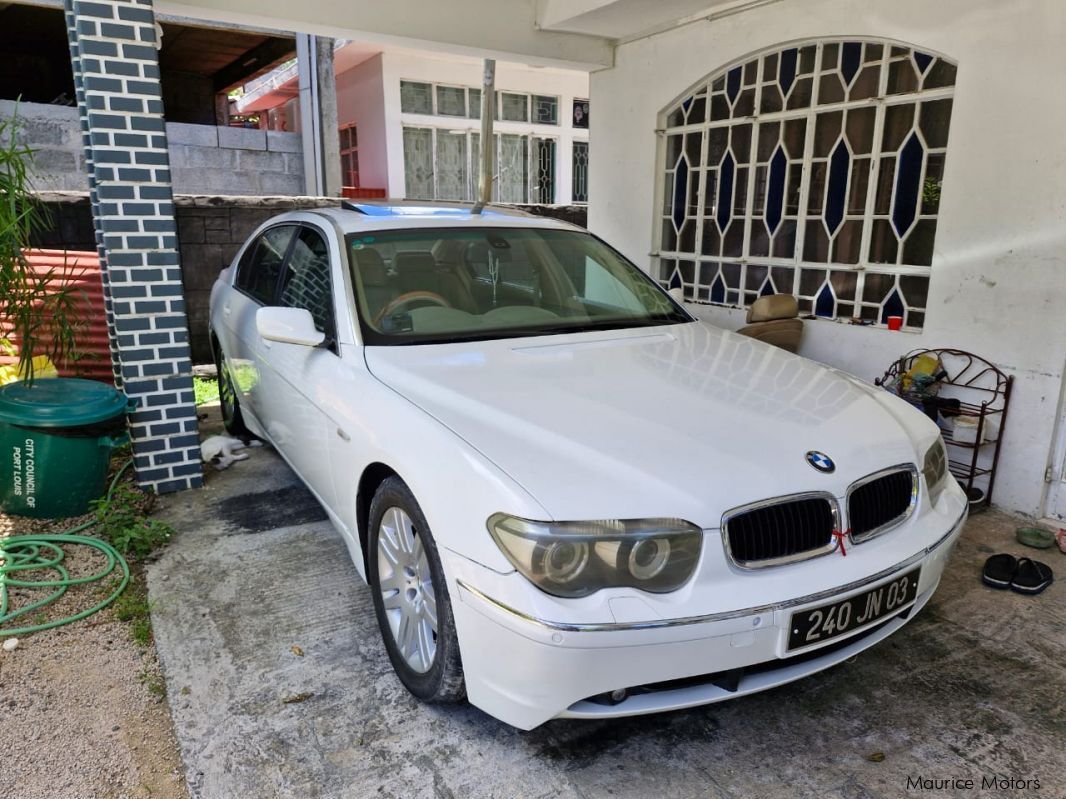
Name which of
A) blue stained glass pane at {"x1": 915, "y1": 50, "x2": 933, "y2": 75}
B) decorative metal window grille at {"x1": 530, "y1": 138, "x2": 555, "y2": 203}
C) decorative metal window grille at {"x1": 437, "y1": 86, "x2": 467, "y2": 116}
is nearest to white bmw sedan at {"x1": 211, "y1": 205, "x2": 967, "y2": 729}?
blue stained glass pane at {"x1": 915, "y1": 50, "x2": 933, "y2": 75}

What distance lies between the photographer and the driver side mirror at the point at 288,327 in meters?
3.01

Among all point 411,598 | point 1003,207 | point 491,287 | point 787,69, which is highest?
point 787,69

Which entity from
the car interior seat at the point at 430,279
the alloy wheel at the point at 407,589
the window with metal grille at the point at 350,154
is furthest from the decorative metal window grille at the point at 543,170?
the alloy wheel at the point at 407,589

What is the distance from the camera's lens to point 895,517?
8.03ft

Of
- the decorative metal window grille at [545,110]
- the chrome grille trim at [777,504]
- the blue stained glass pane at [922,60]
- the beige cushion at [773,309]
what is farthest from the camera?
the decorative metal window grille at [545,110]

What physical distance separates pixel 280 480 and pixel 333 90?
30.9 ft

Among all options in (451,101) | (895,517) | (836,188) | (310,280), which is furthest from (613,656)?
(451,101)

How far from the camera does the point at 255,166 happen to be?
1188 centimetres

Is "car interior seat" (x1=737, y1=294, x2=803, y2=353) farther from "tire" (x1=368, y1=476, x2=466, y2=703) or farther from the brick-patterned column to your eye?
the brick-patterned column

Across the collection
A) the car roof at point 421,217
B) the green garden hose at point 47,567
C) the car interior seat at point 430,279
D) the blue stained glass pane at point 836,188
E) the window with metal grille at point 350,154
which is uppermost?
the window with metal grille at point 350,154

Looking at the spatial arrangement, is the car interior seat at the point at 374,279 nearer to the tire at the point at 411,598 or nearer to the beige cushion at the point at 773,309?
the tire at the point at 411,598

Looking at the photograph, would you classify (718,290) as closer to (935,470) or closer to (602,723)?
(935,470)

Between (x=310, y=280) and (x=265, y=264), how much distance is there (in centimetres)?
93

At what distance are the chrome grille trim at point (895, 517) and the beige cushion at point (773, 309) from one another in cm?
240
